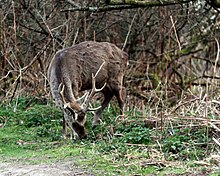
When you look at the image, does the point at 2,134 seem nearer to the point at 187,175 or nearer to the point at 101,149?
the point at 101,149

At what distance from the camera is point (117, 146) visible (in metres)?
8.15

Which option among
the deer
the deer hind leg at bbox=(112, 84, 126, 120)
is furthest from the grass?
the deer

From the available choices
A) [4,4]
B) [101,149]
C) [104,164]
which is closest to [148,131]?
[101,149]

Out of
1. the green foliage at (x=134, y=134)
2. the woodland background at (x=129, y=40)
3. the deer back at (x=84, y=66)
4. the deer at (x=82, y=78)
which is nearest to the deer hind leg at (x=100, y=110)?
the deer at (x=82, y=78)

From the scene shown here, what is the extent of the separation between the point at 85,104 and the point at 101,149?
1.74 m

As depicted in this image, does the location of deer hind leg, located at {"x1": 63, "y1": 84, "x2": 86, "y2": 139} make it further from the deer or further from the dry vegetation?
the dry vegetation

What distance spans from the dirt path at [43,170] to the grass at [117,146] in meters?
0.16

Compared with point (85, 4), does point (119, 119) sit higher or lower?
lower

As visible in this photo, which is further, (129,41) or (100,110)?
(129,41)

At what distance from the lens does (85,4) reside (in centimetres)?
1242

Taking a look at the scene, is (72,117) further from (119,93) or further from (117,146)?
(119,93)

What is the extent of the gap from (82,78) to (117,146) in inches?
114

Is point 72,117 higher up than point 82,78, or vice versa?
point 82,78

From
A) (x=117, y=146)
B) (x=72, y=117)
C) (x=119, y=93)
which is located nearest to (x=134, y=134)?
(x=117, y=146)
